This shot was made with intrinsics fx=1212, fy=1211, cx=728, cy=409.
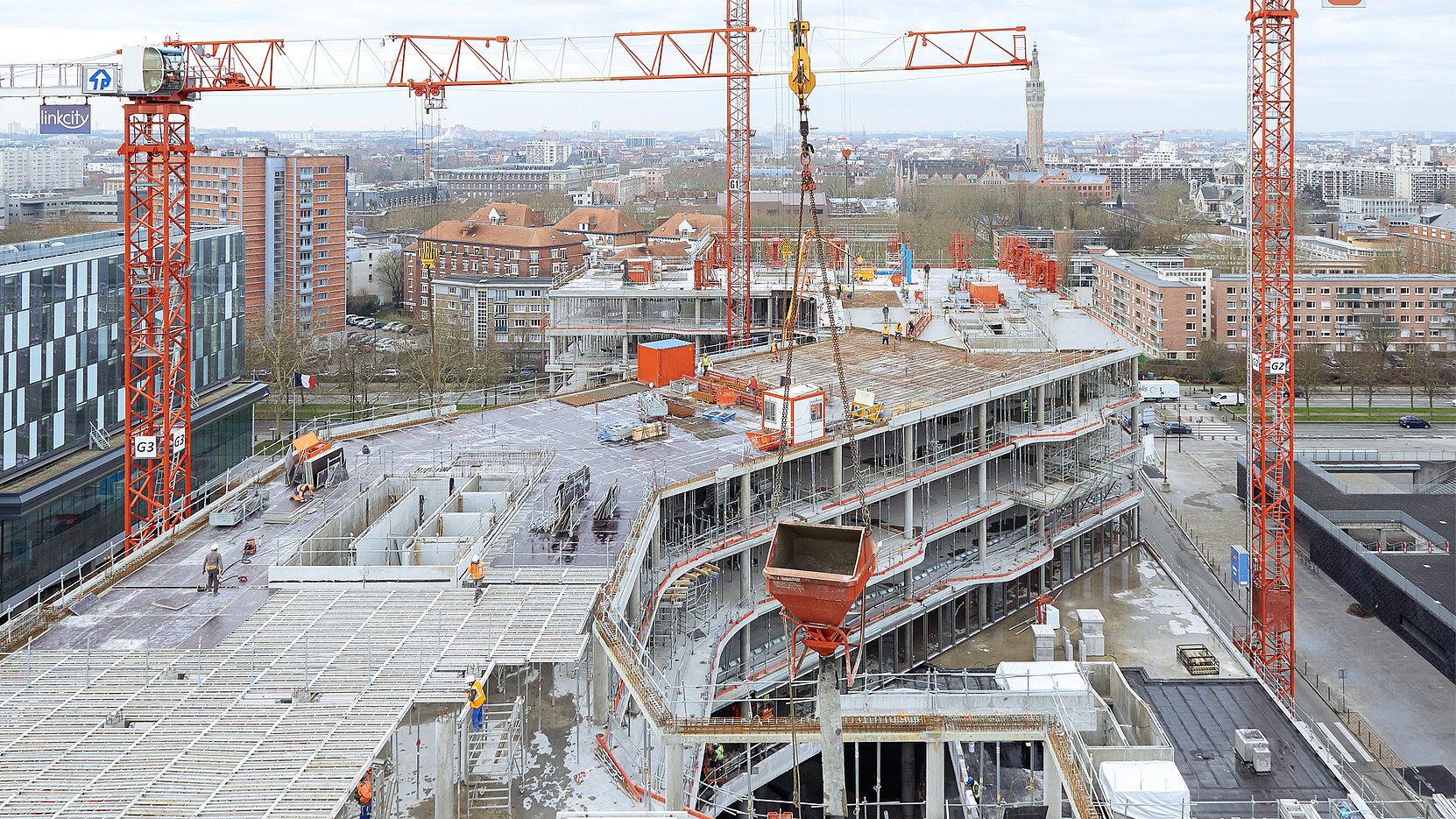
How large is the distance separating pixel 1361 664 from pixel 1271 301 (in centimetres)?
1325

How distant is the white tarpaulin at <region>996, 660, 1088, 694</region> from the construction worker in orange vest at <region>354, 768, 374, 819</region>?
13400 millimetres

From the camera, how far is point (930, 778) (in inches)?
967

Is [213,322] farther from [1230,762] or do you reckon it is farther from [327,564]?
[1230,762]

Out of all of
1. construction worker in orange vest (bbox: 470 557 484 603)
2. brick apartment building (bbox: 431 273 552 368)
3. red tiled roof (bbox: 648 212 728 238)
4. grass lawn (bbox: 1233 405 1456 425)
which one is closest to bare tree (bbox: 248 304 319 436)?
brick apartment building (bbox: 431 273 552 368)

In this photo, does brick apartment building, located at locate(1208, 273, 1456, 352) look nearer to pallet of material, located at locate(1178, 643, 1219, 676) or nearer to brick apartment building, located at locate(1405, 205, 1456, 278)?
brick apartment building, located at locate(1405, 205, 1456, 278)

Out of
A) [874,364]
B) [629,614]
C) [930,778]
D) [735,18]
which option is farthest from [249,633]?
[735,18]

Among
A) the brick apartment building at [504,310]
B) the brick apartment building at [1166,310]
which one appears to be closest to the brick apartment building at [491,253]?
the brick apartment building at [504,310]

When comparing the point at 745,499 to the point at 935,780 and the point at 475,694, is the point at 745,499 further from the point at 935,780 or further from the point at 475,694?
the point at 475,694

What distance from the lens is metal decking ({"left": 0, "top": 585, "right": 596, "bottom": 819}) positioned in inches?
725

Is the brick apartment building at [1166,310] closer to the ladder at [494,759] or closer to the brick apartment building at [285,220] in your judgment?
the brick apartment building at [285,220]

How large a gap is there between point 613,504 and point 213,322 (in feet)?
115

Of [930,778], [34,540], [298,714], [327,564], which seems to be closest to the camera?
[298,714]

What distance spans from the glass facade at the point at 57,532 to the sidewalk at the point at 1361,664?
45.1 meters

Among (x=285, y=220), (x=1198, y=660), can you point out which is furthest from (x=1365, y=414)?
(x=285, y=220)
